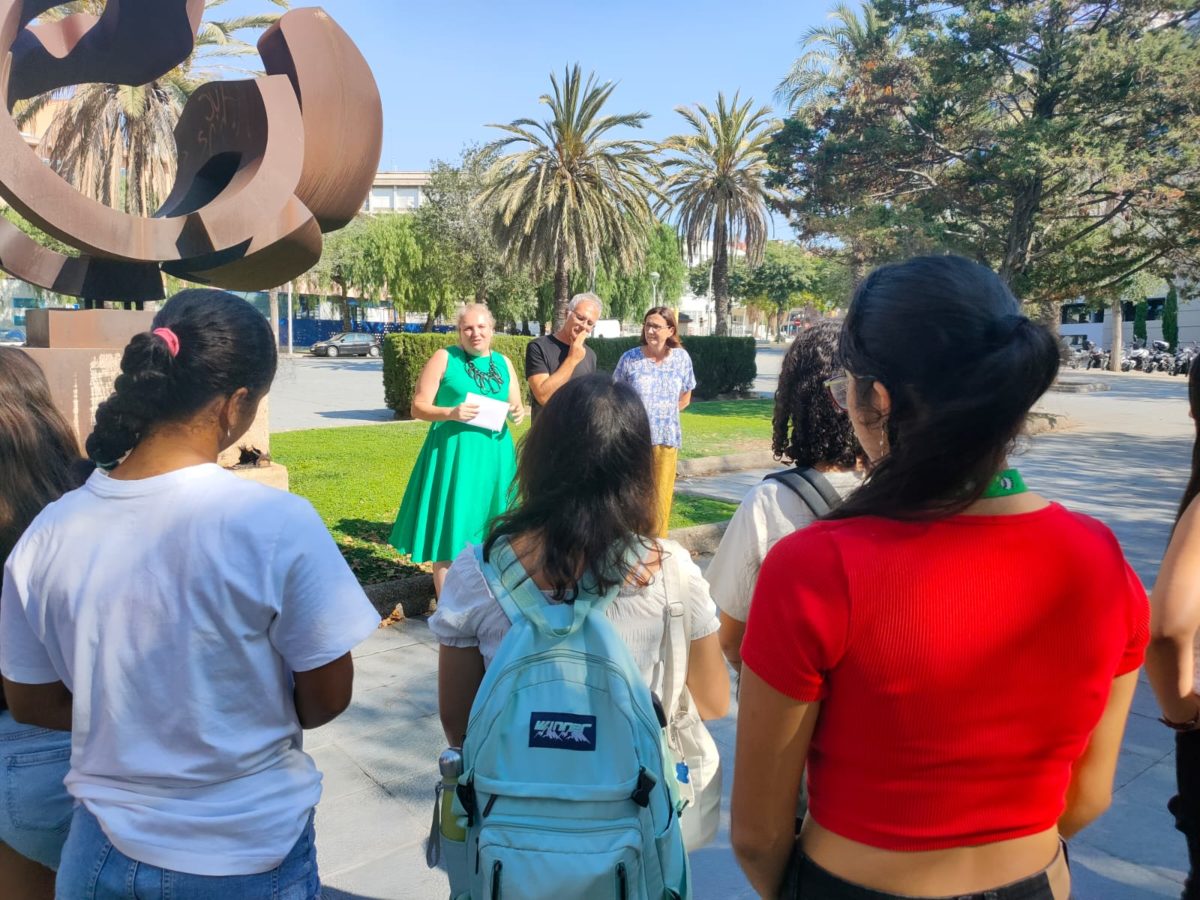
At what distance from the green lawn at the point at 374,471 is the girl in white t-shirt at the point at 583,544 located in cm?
371

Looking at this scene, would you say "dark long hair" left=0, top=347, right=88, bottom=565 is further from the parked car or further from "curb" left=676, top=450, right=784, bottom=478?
the parked car

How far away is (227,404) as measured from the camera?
1665mm

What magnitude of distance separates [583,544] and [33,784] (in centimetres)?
120

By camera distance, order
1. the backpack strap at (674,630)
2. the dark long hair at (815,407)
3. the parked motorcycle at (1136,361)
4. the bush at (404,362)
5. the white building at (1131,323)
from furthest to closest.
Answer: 1. the white building at (1131,323)
2. the parked motorcycle at (1136,361)
3. the bush at (404,362)
4. the dark long hair at (815,407)
5. the backpack strap at (674,630)

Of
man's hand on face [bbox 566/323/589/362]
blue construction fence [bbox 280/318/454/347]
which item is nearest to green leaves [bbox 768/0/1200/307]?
man's hand on face [bbox 566/323/589/362]

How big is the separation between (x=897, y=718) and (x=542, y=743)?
623mm

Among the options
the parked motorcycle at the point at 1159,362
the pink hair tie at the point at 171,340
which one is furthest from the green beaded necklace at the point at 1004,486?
the parked motorcycle at the point at 1159,362

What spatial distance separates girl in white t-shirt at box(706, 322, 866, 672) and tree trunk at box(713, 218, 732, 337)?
2345cm

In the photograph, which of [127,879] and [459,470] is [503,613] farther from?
[459,470]

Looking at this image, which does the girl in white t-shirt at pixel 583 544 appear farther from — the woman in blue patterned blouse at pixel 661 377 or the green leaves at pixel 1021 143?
the green leaves at pixel 1021 143

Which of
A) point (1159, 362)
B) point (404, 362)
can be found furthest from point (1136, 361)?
point (404, 362)

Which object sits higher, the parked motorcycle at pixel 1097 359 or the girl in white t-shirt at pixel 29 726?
the parked motorcycle at pixel 1097 359

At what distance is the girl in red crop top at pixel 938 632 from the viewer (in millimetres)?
1212

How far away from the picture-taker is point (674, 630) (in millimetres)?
1865
